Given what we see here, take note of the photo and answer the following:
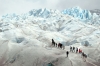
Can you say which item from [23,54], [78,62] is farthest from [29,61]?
[78,62]

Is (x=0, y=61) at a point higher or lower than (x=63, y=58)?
lower

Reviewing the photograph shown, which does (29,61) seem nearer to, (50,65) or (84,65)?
(50,65)

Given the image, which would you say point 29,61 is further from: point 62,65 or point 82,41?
point 82,41

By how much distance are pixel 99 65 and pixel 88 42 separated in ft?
200

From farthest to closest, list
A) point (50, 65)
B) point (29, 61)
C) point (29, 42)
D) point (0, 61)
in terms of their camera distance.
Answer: point (29, 42)
point (0, 61)
point (29, 61)
point (50, 65)

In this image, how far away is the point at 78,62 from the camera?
3081 inches

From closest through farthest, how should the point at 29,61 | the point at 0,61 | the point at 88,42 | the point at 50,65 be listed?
the point at 50,65
the point at 29,61
the point at 0,61
the point at 88,42

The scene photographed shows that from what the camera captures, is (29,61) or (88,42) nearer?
(29,61)

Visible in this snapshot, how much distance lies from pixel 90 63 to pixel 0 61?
47.5m

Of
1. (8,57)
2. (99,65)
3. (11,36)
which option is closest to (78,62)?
(99,65)

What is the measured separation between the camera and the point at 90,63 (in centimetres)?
7794

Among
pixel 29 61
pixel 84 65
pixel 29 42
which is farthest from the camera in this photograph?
pixel 29 42

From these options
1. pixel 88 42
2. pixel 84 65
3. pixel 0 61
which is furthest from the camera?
pixel 88 42

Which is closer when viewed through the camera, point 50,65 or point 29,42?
point 50,65
